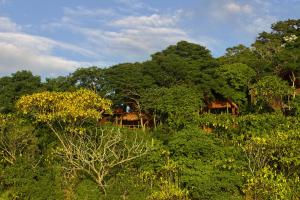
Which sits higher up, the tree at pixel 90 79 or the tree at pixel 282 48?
the tree at pixel 282 48

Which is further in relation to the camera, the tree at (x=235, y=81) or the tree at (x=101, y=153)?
the tree at (x=235, y=81)

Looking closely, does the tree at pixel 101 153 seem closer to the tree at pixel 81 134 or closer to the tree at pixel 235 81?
the tree at pixel 81 134

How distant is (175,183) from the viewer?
73.7 ft

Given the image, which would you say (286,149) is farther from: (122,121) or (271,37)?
(271,37)

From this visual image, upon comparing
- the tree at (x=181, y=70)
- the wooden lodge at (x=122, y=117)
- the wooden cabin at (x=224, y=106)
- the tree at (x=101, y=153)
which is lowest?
the tree at (x=101, y=153)

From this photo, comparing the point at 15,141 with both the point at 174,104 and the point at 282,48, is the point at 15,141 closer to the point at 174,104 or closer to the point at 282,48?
the point at 174,104

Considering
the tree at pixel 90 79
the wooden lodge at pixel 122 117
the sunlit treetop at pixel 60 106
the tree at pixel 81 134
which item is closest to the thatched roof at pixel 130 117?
the wooden lodge at pixel 122 117

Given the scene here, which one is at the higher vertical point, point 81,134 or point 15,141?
point 81,134

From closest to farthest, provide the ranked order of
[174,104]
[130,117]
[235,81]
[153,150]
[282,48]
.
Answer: [153,150], [174,104], [235,81], [130,117], [282,48]

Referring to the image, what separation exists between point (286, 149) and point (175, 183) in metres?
5.22

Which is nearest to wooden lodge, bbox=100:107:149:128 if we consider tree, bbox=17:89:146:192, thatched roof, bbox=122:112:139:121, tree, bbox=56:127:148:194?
thatched roof, bbox=122:112:139:121

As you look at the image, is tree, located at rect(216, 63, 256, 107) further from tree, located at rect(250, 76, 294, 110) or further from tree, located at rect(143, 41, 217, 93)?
tree, located at rect(250, 76, 294, 110)

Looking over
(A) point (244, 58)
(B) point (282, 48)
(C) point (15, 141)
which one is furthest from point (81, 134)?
(B) point (282, 48)

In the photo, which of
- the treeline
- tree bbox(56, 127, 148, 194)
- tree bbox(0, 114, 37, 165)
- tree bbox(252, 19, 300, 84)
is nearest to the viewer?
the treeline
